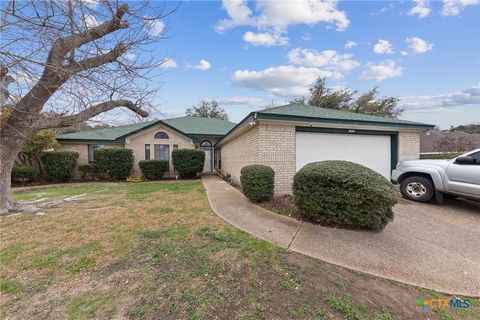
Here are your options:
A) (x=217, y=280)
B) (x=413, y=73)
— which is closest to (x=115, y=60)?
(x=217, y=280)

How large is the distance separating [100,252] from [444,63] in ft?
43.1

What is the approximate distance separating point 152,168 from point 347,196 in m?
12.6

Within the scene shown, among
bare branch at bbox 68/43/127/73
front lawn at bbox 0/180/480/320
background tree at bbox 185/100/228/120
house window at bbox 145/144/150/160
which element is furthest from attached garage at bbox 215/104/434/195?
background tree at bbox 185/100/228/120

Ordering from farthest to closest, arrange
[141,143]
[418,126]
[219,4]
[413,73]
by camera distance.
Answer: [141,143]
[413,73]
[418,126]
[219,4]

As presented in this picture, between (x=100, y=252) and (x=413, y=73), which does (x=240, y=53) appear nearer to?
(x=413, y=73)

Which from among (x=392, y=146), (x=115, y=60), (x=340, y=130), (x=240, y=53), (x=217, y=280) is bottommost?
(x=217, y=280)

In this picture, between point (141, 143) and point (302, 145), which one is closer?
point (302, 145)

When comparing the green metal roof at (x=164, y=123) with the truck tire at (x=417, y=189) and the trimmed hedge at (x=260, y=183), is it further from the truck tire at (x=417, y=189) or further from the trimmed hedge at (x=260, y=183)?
the truck tire at (x=417, y=189)

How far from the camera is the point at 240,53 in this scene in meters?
10.4

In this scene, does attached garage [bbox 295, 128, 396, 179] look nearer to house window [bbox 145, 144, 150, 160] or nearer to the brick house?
the brick house

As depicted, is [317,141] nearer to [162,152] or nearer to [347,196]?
[347,196]

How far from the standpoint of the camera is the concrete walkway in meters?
2.74

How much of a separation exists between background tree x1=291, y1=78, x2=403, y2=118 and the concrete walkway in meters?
22.6

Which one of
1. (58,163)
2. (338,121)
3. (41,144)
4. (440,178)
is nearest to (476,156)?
(440,178)
